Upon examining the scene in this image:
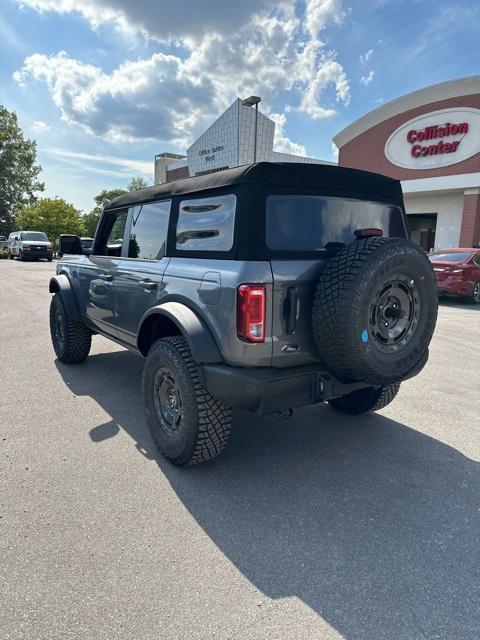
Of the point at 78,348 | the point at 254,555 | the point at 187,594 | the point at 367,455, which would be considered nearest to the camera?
the point at 187,594

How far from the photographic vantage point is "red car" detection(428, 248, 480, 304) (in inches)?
436

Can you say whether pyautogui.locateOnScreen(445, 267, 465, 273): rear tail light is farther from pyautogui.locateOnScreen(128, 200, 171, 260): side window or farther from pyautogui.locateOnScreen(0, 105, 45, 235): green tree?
pyautogui.locateOnScreen(0, 105, 45, 235): green tree

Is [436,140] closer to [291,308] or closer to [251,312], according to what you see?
[291,308]

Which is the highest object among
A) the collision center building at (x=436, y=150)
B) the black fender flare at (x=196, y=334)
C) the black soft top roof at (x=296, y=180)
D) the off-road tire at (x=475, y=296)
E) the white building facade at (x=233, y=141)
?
the white building facade at (x=233, y=141)

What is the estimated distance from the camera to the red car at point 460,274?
11.1m

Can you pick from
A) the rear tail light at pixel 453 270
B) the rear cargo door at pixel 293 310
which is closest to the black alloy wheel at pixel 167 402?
the rear cargo door at pixel 293 310

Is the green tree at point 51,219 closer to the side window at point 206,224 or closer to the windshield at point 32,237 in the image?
the windshield at point 32,237

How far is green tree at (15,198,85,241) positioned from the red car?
41.5 metres

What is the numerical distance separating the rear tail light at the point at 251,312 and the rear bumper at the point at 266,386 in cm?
22

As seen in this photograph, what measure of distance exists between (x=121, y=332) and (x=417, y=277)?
263 cm

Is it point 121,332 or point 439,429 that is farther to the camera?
point 121,332

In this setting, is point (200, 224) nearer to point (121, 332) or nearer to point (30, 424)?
point (121, 332)

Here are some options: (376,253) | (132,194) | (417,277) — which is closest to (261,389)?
(376,253)

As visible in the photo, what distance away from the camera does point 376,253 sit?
2516 millimetres
